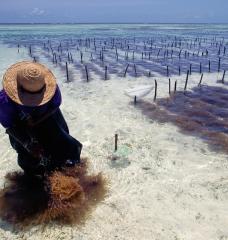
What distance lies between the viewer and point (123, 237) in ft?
15.7

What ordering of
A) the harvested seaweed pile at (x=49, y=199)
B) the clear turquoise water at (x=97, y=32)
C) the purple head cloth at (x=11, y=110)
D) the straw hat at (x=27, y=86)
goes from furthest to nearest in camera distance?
the clear turquoise water at (x=97, y=32), the harvested seaweed pile at (x=49, y=199), the purple head cloth at (x=11, y=110), the straw hat at (x=27, y=86)

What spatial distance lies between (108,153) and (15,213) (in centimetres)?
278

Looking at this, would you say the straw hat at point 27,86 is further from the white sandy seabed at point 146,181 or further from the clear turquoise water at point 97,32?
the clear turquoise water at point 97,32

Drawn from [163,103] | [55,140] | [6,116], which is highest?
[6,116]

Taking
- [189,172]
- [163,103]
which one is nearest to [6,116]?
[189,172]

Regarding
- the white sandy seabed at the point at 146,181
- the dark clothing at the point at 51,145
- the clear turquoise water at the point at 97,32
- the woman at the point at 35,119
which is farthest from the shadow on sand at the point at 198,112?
the clear turquoise water at the point at 97,32

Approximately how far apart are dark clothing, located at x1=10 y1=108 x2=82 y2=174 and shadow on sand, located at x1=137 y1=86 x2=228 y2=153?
4187mm

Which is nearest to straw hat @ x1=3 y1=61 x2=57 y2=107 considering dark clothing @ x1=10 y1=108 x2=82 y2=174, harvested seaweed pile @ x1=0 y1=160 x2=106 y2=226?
dark clothing @ x1=10 y1=108 x2=82 y2=174

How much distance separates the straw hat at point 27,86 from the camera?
4086mm

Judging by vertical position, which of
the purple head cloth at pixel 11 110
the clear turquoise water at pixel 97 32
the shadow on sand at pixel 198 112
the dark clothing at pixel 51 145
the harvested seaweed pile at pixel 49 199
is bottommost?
the clear turquoise water at pixel 97 32

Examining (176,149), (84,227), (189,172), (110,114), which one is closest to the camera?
(84,227)

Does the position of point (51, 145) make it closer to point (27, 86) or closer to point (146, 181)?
point (27, 86)

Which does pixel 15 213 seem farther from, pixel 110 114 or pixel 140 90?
pixel 140 90

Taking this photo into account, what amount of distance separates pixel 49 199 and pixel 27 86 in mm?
1972
